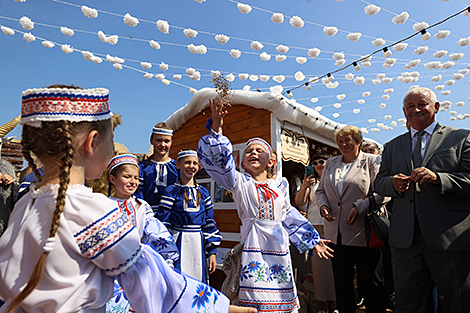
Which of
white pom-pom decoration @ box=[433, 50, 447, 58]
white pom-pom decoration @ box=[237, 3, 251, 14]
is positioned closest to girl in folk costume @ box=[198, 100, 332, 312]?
white pom-pom decoration @ box=[237, 3, 251, 14]

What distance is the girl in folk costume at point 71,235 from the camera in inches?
35.3

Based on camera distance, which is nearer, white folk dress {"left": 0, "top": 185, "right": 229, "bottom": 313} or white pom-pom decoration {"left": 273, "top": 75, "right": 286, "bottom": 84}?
white folk dress {"left": 0, "top": 185, "right": 229, "bottom": 313}

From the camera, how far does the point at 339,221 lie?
10.8ft

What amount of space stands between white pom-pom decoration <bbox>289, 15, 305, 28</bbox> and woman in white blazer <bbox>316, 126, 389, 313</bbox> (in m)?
3.04

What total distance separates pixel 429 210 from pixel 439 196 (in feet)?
0.43

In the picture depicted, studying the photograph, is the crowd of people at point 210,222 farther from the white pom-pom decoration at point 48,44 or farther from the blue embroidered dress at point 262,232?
the white pom-pom decoration at point 48,44

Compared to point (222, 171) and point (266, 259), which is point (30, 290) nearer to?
point (222, 171)

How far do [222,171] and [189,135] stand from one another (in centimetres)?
478

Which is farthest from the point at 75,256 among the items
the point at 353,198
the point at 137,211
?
the point at 353,198

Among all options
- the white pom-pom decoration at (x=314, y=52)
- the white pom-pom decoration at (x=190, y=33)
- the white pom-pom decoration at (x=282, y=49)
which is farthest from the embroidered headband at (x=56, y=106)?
the white pom-pom decoration at (x=314, y=52)

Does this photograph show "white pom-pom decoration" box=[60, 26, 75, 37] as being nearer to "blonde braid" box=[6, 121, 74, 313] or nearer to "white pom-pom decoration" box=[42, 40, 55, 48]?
"white pom-pom decoration" box=[42, 40, 55, 48]

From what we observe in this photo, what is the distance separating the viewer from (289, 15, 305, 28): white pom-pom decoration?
222 inches

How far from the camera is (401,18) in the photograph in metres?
5.53

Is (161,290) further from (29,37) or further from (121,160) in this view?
(29,37)
